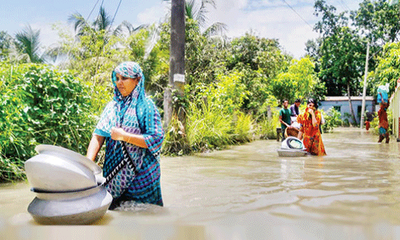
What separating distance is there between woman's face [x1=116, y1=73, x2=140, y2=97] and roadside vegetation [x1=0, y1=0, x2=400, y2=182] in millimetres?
2576

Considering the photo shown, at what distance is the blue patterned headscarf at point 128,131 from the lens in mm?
3074

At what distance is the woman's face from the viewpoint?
3.12 metres

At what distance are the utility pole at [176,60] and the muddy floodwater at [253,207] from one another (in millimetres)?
2286

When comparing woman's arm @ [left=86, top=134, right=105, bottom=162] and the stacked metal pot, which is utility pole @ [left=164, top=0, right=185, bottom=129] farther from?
the stacked metal pot

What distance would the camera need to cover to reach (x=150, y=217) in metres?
3.13

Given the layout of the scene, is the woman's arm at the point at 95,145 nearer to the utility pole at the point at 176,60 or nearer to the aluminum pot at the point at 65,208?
the aluminum pot at the point at 65,208

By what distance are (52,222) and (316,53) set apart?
4375cm

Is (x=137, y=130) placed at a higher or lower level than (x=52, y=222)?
higher

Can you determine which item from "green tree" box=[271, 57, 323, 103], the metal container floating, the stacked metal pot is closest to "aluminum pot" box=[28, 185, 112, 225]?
the stacked metal pot

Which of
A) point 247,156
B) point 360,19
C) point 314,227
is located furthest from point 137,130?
point 360,19

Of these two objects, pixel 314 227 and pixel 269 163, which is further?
pixel 269 163

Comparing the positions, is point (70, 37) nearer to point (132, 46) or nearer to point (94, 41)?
point (94, 41)

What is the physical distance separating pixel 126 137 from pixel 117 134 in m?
0.07

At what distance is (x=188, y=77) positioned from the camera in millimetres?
15555
